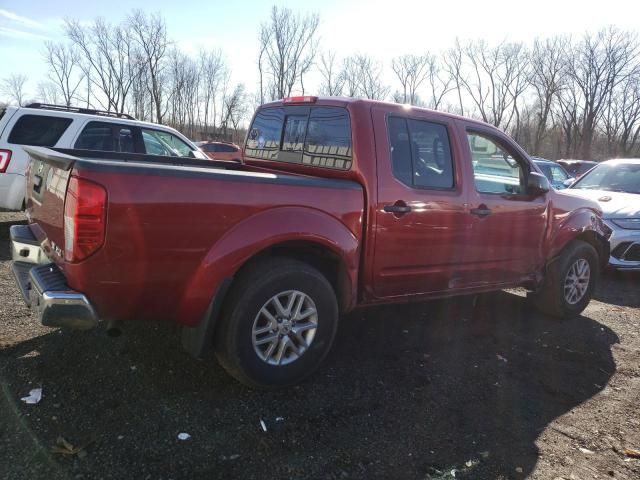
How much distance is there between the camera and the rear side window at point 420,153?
3748 millimetres

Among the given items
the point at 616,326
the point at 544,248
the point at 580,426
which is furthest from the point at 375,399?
the point at 616,326

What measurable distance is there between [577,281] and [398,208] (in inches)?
112

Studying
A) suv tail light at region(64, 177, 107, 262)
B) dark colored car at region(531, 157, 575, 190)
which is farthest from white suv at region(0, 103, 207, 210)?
dark colored car at region(531, 157, 575, 190)

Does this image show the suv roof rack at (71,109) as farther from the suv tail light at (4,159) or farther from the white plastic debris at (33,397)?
the white plastic debris at (33,397)

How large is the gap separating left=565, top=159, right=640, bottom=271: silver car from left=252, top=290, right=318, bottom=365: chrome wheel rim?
15.7 ft

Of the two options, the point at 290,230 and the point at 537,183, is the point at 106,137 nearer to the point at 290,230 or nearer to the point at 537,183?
the point at 290,230

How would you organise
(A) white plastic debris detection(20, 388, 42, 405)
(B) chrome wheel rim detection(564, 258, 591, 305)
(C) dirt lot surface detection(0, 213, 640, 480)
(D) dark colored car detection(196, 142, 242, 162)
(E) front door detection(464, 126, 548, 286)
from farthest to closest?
(D) dark colored car detection(196, 142, 242, 162) → (B) chrome wheel rim detection(564, 258, 591, 305) → (E) front door detection(464, 126, 548, 286) → (A) white plastic debris detection(20, 388, 42, 405) → (C) dirt lot surface detection(0, 213, 640, 480)

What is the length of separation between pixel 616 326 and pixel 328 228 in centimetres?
384

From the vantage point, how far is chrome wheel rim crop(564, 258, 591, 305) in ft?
17.1

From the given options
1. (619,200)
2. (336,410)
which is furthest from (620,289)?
(336,410)

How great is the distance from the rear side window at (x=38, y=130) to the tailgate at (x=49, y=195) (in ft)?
14.6

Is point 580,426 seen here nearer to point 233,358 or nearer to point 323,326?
point 323,326

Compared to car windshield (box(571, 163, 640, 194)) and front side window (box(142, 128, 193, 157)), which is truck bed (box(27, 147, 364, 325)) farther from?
car windshield (box(571, 163, 640, 194))

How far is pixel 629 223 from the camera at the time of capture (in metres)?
7.04
